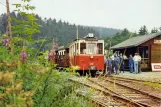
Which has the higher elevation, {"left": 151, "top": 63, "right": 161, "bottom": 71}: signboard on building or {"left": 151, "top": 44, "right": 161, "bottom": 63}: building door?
{"left": 151, "top": 44, "right": 161, "bottom": 63}: building door

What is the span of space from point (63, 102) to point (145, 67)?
26.0 m

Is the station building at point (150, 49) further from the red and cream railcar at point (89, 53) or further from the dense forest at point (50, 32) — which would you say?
the red and cream railcar at point (89, 53)

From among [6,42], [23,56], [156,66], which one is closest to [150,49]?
[156,66]

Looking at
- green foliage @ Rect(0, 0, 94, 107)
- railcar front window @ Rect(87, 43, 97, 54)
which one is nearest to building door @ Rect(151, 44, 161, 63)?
railcar front window @ Rect(87, 43, 97, 54)

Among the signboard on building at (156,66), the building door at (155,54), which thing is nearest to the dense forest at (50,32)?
the building door at (155,54)

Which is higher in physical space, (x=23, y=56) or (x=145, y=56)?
(x=145, y=56)

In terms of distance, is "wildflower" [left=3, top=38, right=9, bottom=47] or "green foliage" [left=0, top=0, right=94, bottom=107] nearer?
"green foliage" [left=0, top=0, right=94, bottom=107]

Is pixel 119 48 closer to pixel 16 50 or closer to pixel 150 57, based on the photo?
pixel 150 57

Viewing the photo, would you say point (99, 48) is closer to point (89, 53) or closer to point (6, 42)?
point (89, 53)

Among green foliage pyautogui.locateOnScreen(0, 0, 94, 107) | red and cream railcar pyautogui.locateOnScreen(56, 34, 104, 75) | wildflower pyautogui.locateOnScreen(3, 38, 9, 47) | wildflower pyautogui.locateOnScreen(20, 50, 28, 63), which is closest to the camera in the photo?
green foliage pyautogui.locateOnScreen(0, 0, 94, 107)

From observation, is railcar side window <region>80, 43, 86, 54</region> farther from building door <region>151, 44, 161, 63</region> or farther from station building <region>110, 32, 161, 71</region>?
building door <region>151, 44, 161, 63</region>

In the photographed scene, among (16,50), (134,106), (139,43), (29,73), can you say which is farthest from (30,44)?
(139,43)

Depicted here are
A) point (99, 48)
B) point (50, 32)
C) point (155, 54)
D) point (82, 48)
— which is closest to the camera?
point (82, 48)

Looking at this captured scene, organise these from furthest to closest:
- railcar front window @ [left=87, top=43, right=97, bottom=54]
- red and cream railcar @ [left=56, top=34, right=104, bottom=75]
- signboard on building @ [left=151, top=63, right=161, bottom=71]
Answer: signboard on building @ [left=151, top=63, right=161, bottom=71] → railcar front window @ [left=87, top=43, right=97, bottom=54] → red and cream railcar @ [left=56, top=34, right=104, bottom=75]
